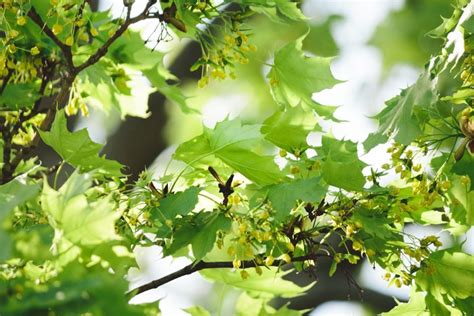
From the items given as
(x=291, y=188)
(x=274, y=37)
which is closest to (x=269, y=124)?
(x=291, y=188)

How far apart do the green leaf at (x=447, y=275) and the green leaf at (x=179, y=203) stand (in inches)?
16.2

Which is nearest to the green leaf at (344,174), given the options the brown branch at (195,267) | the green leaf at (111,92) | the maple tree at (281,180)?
the maple tree at (281,180)

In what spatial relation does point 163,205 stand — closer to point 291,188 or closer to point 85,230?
point 291,188

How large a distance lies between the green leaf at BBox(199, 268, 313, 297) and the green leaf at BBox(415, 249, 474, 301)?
230 mm

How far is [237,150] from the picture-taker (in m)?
1.55

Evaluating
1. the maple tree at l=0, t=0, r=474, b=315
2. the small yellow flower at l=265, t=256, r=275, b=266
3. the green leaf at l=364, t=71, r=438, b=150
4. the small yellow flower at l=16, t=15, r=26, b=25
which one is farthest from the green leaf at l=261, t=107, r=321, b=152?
the small yellow flower at l=16, t=15, r=26, b=25

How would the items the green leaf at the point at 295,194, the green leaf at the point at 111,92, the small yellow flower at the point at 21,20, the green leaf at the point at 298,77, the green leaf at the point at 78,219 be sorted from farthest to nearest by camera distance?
the green leaf at the point at 111,92 → the green leaf at the point at 298,77 → the small yellow flower at the point at 21,20 → the green leaf at the point at 295,194 → the green leaf at the point at 78,219

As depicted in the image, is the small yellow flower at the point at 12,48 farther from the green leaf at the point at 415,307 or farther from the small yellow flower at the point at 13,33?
the green leaf at the point at 415,307

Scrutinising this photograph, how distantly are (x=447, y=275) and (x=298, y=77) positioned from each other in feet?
1.56

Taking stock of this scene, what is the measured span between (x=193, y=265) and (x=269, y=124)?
275mm

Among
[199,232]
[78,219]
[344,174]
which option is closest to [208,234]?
[199,232]

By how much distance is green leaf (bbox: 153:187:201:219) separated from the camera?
1473mm

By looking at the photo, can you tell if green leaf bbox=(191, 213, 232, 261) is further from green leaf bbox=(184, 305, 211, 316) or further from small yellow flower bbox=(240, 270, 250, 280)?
green leaf bbox=(184, 305, 211, 316)

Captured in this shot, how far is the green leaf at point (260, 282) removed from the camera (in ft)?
5.62
